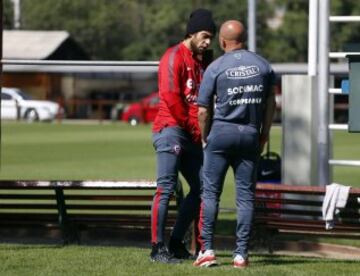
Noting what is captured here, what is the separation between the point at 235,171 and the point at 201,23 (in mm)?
1253

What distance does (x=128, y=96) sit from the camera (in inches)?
2351

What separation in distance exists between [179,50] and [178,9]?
52.1 metres

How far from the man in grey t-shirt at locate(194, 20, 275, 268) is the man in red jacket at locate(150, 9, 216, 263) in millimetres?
406

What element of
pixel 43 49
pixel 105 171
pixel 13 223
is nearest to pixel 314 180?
pixel 13 223

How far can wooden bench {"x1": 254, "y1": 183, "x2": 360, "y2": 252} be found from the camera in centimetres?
1072

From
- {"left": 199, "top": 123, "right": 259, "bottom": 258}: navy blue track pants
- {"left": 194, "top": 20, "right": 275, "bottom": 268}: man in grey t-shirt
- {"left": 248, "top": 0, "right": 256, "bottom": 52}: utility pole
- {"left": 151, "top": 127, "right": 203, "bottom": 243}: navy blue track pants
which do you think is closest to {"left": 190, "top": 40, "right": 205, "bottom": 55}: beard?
{"left": 194, "top": 20, "right": 275, "bottom": 268}: man in grey t-shirt

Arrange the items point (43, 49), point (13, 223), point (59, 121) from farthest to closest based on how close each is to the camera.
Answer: point (59, 121) < point (43, 49) < point (13, 223)

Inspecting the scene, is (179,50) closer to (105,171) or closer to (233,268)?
(233,268)

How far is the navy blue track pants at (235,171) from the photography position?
8852 mm

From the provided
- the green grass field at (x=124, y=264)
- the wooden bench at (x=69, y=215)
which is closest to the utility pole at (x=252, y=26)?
the wooden bench at (x=69, y=215)

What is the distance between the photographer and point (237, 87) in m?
8.76

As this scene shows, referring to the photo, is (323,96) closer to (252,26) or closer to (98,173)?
(252,26)

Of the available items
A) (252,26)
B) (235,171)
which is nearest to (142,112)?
(252,26)

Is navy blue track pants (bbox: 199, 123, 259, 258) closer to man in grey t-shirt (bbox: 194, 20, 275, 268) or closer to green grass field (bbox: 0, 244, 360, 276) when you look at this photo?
man in grey t-shirt (bbox: 194, 20, 275, 268)
